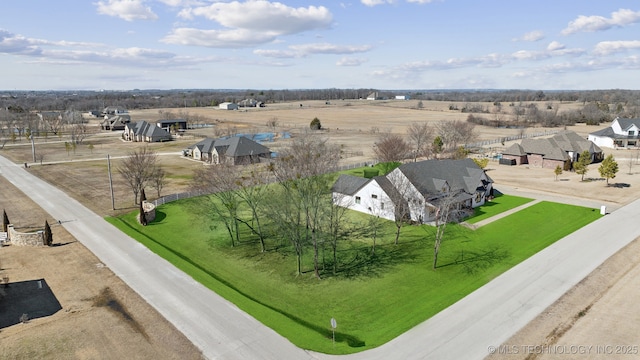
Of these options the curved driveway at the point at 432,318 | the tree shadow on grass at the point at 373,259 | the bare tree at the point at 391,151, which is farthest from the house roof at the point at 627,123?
the tree shadow on grass at the point at 373,259

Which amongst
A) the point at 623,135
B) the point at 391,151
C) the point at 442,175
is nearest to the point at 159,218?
the point at 442,175

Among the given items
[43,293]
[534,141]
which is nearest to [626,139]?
[534,141]

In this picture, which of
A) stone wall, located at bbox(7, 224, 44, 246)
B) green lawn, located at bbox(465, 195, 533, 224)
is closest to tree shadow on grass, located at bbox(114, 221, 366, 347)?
stone wall, located at bbox(7, 224, 44, 246)

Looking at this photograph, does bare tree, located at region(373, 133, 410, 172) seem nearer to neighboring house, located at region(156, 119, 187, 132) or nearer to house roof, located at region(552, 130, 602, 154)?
A: house roof, located at region(552, 130, 602, 154)

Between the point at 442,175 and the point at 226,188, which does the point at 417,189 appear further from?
the point at 226,188

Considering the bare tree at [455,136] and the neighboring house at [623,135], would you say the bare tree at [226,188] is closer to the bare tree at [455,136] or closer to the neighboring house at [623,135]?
the bare tree at [455,136]

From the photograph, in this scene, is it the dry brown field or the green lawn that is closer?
the dry brown field
